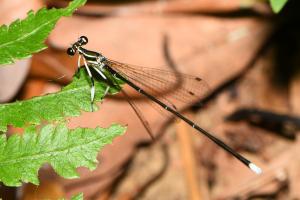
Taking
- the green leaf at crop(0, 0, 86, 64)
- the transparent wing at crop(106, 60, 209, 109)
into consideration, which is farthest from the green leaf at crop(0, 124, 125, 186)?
the transparent wing at crop(106, 60, 209, 109)

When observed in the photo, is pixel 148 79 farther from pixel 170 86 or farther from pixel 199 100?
pixel 199 100

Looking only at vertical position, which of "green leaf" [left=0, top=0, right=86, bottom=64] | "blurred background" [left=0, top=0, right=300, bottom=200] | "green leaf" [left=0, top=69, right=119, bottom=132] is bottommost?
"blurred background" [left=0, top=0, right=300, bottom=200]

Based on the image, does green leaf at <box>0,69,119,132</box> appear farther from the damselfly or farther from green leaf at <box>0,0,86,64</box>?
green leaf at <box>0,0,86,64</box>

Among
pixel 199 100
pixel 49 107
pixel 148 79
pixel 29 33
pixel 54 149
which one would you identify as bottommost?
pixel 199 100

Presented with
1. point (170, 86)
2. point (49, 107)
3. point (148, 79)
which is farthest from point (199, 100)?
point (49, 107)

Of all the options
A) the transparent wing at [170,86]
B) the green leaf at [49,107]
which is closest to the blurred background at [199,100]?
the transparent wing at [170,86]

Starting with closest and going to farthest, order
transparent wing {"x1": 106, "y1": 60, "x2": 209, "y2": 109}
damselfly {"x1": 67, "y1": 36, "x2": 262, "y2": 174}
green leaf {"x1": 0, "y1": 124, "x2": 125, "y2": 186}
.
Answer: green leaf {"x1": 0, "y1": 124, "x2": 125, "y2": 186}, damselfly {"x1": 67, "y1": 36, "x2": 262, "y2": 174}, transparent wing {"x1": 106, "y1": 60, "x2": 209, "y2": 109}
